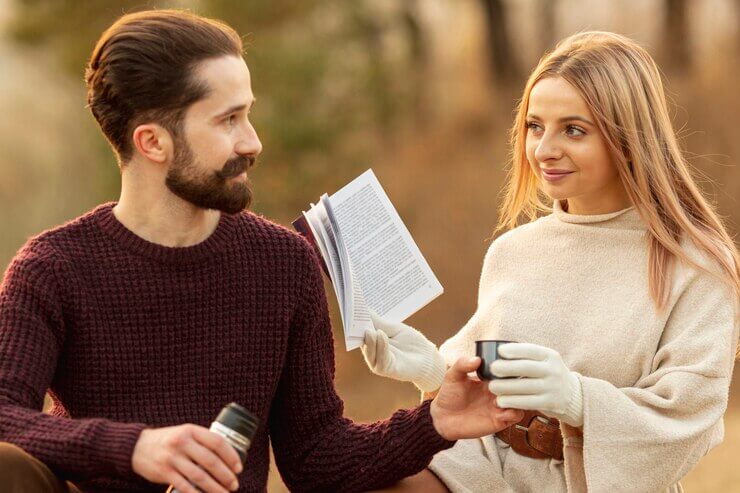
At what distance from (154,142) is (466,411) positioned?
810mm

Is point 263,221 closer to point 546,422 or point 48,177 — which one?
point 546,422

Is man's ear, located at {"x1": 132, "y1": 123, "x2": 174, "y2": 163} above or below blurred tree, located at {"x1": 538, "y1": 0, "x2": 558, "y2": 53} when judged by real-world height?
above

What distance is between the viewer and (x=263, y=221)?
2676mm

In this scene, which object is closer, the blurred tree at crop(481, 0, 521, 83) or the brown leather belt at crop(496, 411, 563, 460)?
the brown leather belt at crop(496, 411, 563, 460)

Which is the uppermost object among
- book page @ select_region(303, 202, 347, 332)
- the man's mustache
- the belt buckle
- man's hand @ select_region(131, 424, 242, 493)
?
the man's mustache

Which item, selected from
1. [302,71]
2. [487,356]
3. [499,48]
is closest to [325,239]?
[487,356]

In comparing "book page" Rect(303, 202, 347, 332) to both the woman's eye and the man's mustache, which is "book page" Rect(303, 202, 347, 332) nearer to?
the man's mustache

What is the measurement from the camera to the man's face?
2.50 metres

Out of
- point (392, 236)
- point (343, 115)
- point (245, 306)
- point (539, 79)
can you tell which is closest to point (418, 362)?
point (392, 236)

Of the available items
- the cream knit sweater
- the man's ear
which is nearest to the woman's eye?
the cream knit sweater

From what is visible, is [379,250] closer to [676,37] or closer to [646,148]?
[646,148]

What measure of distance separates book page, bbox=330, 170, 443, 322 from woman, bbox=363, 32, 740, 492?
84 millimetres

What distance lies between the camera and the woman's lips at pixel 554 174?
2730 millimetres

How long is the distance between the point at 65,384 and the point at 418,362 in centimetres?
78
